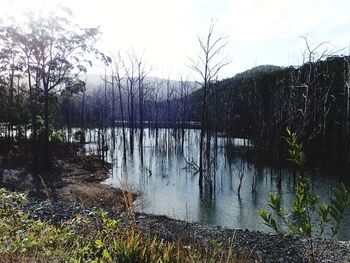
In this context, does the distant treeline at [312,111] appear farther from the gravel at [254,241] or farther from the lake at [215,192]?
the gravel at [254,241]

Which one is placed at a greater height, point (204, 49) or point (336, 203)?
point (204, 49)

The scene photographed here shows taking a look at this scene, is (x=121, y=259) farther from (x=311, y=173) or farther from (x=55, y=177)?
(x=311, y=173)

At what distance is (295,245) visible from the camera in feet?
22.9

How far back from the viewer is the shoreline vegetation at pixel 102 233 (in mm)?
3439

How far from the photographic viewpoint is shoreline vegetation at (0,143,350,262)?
11.3ft

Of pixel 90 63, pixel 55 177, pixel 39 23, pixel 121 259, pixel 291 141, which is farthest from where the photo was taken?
pixel 90 63

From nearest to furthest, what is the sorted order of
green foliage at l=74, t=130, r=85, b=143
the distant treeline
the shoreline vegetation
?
1. the shoreline vegetation
2. the distant treeline
3. green foliage at l=74, t=130, r=85, b=143

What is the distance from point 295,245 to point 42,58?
49.6 feet

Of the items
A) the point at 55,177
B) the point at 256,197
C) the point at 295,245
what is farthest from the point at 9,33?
the point at 295,245

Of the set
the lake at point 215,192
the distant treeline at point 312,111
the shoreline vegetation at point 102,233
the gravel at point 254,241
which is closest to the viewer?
the shoreline vegetation at point 102,233

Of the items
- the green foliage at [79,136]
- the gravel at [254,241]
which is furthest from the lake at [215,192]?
the green foliage at [79,136]

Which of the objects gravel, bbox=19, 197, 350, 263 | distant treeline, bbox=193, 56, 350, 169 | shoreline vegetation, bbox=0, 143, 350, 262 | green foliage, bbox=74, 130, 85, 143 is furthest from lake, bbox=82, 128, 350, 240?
green foliage, bbox=74, 130, 85, 143

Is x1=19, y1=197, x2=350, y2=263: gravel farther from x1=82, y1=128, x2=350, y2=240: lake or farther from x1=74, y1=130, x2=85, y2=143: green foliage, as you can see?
x1=74, y1=130, x2=85, y2=143: green foliage

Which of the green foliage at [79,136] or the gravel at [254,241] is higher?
the green foliage at [79,136]
